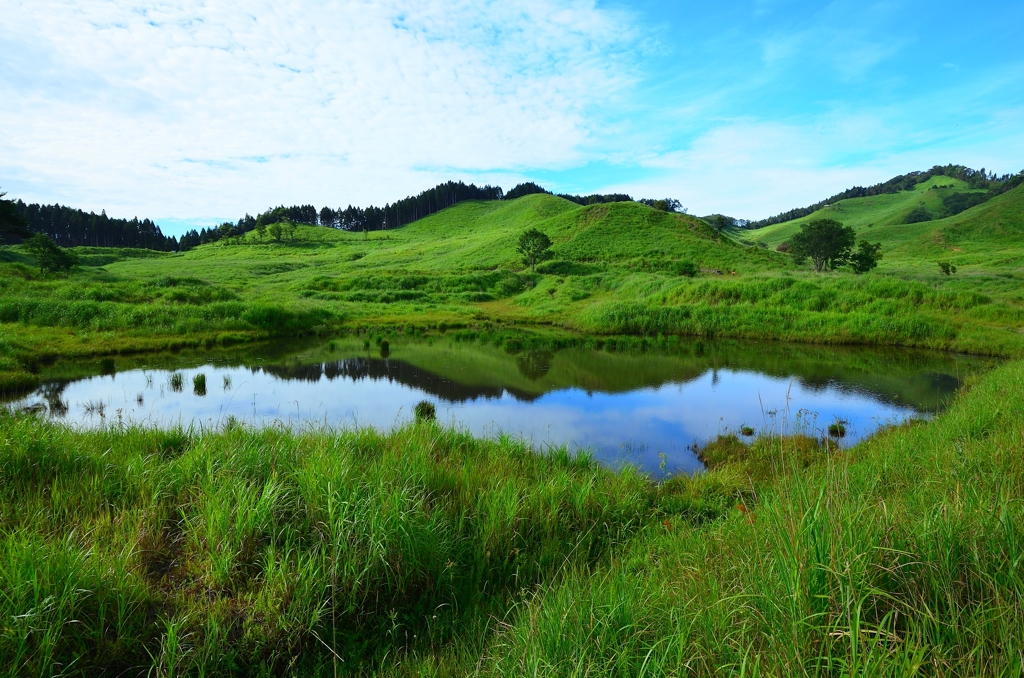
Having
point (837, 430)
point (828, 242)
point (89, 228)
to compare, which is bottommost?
point (837, 430)

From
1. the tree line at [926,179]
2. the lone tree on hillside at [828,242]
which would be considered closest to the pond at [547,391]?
the lone tree on hillside at [828,242]

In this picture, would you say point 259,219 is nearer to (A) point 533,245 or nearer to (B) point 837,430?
(A) point 533,245

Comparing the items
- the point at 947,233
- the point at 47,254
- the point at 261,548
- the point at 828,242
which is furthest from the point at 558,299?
the point at 947,233

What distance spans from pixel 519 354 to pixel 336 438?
15594mm

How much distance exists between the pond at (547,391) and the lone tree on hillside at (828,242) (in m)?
34.0

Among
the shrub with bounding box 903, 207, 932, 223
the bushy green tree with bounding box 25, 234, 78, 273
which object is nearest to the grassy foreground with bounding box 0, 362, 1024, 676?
the bushy green tree with bounding box 25, 234, 78, 273

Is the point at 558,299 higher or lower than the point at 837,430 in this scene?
higher

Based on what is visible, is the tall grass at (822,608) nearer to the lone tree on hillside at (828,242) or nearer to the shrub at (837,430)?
the shrub at (837,430)

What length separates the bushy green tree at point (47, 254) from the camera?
1633 inches

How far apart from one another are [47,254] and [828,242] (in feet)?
247

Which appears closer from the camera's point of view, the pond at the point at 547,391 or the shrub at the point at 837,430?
the shrub at the point at 837,430

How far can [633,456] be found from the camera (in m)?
9.54

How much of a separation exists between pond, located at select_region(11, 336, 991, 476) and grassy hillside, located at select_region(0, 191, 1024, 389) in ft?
10.0

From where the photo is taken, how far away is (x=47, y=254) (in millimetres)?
41844
